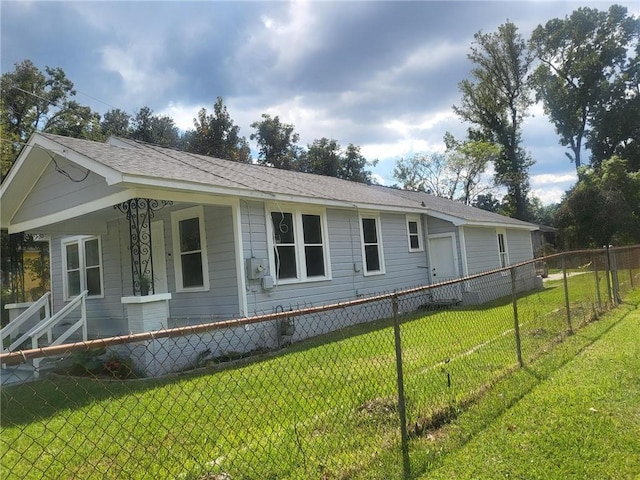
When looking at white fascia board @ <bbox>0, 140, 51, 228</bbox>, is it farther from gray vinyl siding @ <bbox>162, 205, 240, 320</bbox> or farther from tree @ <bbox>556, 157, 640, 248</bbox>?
tree @ <bbox>556, 157, 640, 248</bbox>

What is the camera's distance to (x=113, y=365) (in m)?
6.91

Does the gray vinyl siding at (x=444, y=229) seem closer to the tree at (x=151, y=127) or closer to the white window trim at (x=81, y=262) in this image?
the white window trim at (x=81, y=262)

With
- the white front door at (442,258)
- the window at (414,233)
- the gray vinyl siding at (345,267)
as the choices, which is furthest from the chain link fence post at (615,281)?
the window at (414,233)

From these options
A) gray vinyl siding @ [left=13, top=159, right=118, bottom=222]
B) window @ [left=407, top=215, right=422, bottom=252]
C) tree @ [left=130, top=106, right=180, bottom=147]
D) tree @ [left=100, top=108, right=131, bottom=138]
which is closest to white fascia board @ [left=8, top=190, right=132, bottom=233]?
gray vinyl siding @ [left=13, top=159, right=118, bottom=222]

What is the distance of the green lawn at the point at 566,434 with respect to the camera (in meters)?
3.02

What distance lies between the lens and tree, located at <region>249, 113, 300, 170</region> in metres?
36.3

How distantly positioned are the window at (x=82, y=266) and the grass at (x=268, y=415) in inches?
224

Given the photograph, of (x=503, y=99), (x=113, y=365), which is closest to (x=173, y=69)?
(x=113, y=365)

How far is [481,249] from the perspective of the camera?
53.5ft

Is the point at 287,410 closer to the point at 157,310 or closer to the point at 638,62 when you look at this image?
the point at 157,310

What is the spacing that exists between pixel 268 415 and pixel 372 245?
840 centimetres

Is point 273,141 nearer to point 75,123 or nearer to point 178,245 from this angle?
point 75,123

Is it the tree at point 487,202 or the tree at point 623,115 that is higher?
the tree at point 623,115

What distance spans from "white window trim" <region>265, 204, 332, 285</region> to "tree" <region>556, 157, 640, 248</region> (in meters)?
21.2
